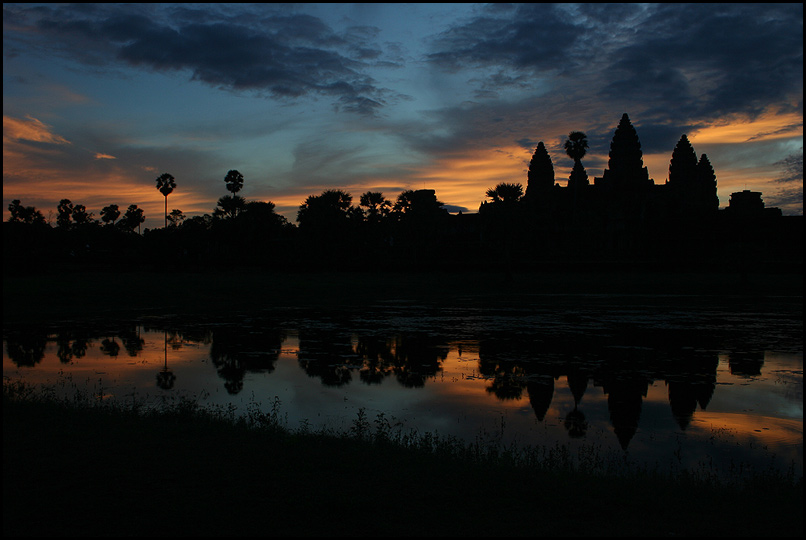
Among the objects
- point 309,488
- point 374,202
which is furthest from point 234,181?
point 309,488

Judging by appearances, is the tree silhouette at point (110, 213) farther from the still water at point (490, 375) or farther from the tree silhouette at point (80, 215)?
the still water at point (490, 375)

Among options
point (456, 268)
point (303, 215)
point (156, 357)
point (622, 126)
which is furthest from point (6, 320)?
point (622, 126)

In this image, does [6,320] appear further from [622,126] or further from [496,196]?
[622,126]

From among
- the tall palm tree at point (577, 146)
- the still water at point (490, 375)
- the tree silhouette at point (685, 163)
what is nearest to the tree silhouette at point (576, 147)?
the tall palm tree at point (577, 146)

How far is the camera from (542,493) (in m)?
6.15

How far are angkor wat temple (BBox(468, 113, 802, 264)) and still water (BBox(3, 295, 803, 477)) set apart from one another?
1260 inches

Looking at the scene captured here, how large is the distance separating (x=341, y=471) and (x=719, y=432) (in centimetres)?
719

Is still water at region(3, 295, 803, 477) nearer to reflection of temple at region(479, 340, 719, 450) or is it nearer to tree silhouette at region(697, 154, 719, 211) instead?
reflection of temple at region(479, 340, 719, 450)

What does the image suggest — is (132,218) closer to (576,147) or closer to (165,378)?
(576,147)

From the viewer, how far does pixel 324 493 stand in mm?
5992

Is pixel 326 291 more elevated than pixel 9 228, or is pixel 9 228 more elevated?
pixel 9 228

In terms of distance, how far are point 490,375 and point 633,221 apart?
267 feet

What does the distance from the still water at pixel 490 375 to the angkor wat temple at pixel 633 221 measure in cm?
3200

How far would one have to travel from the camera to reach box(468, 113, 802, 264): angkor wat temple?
6188 cm
